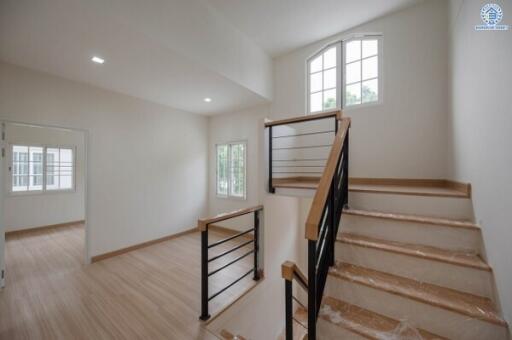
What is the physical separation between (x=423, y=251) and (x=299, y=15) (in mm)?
3293

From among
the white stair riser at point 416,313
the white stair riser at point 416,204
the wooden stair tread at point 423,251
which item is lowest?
the white stair riser at point 416,313

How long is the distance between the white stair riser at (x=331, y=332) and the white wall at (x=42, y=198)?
17.4 ft

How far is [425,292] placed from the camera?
4.11ft

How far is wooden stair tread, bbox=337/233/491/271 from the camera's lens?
1274mm

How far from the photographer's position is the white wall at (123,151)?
277 centimetres

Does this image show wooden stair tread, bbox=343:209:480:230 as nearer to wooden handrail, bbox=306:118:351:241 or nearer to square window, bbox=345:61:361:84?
wooden handrail, bbox=306:118:351:241

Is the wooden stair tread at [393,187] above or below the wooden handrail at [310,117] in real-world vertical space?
below

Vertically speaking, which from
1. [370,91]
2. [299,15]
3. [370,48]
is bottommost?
[370,91]

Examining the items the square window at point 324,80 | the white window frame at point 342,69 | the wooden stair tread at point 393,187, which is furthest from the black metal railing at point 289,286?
the square window at point 324,80

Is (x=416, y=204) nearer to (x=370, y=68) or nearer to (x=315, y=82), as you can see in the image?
(x=370, y=68)

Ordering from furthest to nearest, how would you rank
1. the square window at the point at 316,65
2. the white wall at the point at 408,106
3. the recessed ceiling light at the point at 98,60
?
the square window at the point at 316,65 → the white wall at the point at 408,106 → the recessed ceiling light at the point at 98,60

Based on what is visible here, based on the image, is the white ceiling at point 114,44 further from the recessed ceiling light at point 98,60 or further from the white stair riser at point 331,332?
the white stair riser at point 331,332

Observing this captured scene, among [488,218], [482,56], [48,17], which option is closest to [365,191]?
[488,218]

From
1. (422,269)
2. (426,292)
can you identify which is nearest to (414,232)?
(422,269)
